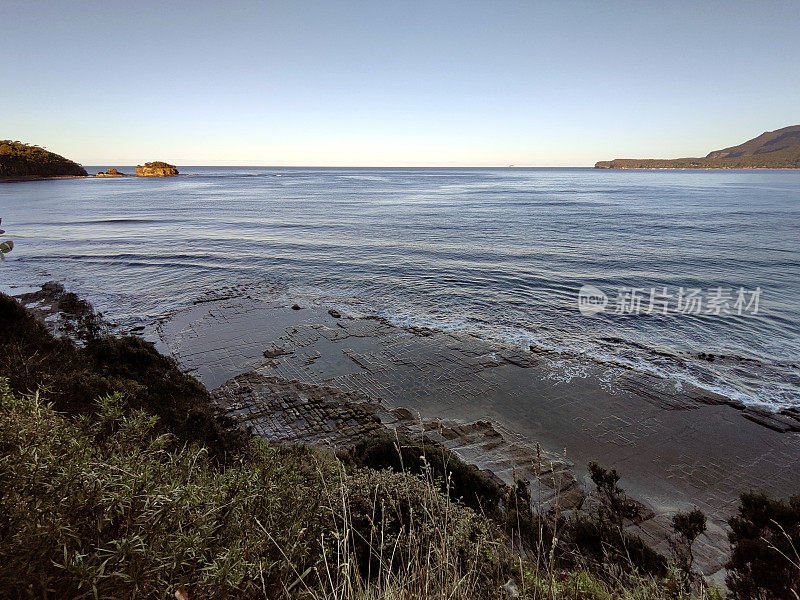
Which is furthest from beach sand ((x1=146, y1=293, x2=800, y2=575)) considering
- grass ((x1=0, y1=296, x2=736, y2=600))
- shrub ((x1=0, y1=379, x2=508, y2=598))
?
shrub ((x1=0, y1=379, x2=508, y2=598))

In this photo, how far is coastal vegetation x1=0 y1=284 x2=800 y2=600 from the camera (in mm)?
2543

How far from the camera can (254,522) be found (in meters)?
3.96

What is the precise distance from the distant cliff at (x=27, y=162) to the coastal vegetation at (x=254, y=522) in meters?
166

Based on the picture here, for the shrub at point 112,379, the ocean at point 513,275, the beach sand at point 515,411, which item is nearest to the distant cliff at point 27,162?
the ocean at point 513,275

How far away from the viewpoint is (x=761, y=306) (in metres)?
20.0

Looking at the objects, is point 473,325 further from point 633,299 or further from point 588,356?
point 633,299

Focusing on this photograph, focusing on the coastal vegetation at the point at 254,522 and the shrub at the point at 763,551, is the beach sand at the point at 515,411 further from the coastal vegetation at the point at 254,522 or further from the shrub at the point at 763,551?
the coastal vegetation at the point at 254,522

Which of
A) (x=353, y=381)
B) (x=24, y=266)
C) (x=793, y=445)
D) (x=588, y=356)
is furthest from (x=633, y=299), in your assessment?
(x=24, y=266)

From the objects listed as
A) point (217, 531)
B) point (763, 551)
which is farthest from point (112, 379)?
point (763, 551)

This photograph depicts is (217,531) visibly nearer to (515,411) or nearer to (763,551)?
(763,551)

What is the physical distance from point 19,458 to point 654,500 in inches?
424

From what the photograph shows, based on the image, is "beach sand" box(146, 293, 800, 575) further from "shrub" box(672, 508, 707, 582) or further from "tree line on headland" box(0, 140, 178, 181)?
"tree line on headland" box(0, 140, 178, 181)

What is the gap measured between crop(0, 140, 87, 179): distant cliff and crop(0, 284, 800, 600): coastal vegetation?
166 m

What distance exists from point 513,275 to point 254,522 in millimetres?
24399
